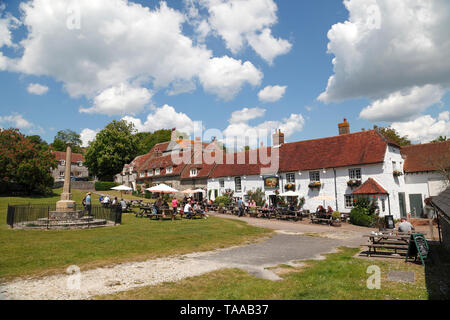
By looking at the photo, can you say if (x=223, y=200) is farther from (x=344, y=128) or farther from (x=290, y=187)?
(x=344, y=128)

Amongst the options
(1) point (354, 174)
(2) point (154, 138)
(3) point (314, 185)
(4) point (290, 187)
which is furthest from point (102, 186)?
(1) point (354, 174)

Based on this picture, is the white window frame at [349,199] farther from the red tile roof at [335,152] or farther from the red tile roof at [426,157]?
the red tile roof at [426,157]

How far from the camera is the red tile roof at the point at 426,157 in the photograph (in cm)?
2388

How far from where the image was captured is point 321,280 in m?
7.04

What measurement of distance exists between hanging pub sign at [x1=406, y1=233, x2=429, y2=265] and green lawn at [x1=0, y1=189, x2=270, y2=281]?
696cm

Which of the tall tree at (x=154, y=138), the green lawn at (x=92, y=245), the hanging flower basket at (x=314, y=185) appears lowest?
the green lawn at (x=92, y=245)

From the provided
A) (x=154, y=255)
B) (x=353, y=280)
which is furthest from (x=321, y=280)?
(x=154, y=255)

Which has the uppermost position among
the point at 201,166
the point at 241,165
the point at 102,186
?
the point at 201,166

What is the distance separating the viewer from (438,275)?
25.8ft

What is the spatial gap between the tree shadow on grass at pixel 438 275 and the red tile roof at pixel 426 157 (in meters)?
16.4

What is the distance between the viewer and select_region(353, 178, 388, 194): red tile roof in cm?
2264

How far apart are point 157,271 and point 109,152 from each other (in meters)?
52.5

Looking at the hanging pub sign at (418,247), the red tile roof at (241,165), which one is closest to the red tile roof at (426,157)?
the red tile roof at (241,165)

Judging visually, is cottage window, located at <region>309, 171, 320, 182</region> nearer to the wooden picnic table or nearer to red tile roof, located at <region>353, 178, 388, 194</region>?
red tile roof, located at <region>353, 178, 388, 194</region>
